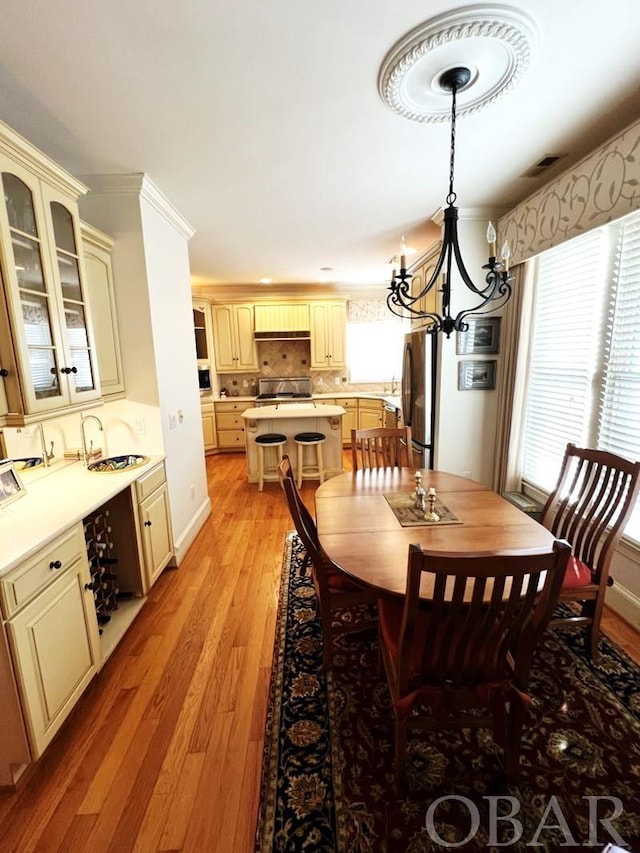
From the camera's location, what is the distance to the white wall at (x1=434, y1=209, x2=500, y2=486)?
3.24 metres

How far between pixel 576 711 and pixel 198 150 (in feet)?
11.0

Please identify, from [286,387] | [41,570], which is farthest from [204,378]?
[41,570]

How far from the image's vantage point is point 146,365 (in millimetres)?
2576

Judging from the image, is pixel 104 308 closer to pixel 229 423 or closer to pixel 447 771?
pixel 447 771

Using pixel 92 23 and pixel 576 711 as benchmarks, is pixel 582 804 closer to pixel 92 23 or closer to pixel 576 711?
pixel 576 711

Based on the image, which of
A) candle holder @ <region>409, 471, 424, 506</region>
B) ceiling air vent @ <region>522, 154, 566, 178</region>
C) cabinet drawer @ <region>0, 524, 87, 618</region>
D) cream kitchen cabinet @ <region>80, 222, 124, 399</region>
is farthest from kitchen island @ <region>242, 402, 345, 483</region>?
cabinet drawer @ <region>0, 524, 87, 618</region>

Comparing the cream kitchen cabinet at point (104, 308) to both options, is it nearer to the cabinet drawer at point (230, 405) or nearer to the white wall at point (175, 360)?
the white wall at point (175, 360)

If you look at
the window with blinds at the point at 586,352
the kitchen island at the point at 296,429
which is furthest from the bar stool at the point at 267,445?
the window with blinds at the point at 586,352

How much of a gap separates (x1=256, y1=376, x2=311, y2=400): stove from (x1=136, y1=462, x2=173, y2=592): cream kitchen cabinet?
391cm

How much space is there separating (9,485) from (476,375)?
345 cm

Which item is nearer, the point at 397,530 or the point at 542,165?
the point at 397,530

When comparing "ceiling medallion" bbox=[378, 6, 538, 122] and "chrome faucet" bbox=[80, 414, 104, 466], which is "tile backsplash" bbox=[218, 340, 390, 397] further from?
"ceiling medallion" bbox=[378, 6, 538, 122]

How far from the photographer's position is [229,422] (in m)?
6.12

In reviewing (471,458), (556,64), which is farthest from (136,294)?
(471,458)
